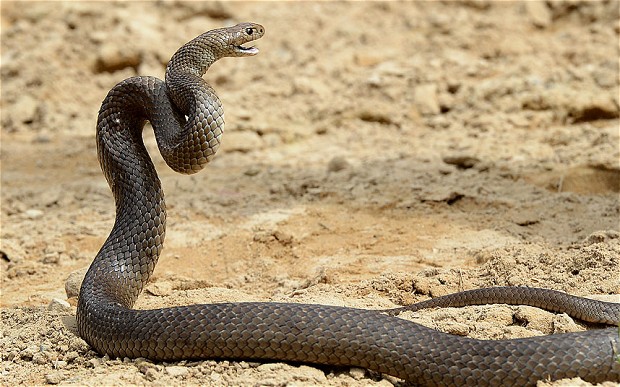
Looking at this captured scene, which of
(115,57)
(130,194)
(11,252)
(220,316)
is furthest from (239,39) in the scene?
(115,57)

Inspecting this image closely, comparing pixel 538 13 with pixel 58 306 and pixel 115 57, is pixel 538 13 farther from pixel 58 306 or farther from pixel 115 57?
pixel 58 306

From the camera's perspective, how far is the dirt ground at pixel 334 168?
20.6ft

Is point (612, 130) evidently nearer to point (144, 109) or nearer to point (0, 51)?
point (144, 109)

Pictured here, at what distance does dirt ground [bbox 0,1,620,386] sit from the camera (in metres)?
6.27

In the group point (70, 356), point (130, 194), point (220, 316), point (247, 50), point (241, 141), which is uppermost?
point (247, 50)

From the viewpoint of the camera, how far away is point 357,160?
10008 millimetres

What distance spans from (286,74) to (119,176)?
259 inches

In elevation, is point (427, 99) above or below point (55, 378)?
below

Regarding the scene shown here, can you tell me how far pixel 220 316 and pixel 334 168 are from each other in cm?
464

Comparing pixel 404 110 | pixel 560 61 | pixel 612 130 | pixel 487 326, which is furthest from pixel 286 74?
pixel 487 326

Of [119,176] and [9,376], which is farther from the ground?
[119,176]

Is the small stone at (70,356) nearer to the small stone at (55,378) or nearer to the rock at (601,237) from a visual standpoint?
the small stone at (55,378)

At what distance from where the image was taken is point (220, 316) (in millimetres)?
5109

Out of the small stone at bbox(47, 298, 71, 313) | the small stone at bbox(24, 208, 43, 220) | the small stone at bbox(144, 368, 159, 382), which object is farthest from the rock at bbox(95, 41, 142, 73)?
the small stone at bbox(144, 368, 159, 382)
